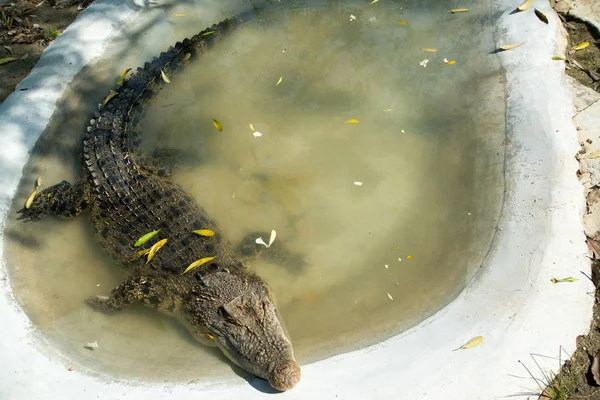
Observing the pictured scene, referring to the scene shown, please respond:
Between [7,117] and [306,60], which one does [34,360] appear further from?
[306,60]

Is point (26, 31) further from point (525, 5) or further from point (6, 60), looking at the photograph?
point (525, 5)

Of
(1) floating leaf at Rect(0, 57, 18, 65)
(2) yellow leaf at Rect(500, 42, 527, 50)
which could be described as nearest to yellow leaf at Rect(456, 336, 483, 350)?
(2) yellow leaf at Rect(500, 42, 527, 50)

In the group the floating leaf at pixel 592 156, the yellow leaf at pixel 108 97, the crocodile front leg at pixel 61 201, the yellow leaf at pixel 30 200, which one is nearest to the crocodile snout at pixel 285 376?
the crocodile front leg at pixel 61 201

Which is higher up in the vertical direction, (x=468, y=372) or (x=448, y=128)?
(x=448, y=128)

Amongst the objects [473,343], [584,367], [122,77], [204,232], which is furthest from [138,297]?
[584,367]

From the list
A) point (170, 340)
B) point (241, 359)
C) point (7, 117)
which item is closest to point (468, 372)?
point (241, 359)

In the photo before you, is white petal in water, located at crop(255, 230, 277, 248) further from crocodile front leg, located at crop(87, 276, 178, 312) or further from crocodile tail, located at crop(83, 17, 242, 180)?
crocodile tail, located at crop(83, 17, 242, 180)

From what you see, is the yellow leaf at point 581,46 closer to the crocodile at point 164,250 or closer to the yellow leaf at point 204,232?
the crocodile at point 164,250
